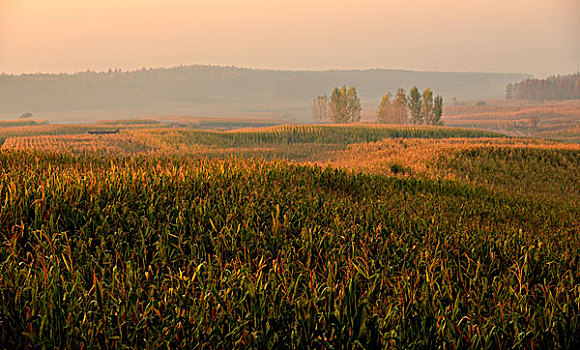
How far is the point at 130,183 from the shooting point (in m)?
8.62

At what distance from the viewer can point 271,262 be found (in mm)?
6133

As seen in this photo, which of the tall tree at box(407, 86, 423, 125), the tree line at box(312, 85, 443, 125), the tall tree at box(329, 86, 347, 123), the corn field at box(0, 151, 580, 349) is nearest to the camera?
the corn field at box(0, 151, 580, 349)

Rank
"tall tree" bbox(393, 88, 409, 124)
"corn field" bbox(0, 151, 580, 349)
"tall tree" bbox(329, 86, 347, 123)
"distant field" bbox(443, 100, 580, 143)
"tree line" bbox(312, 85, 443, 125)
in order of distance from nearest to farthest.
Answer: "corn field" bbox(0, 151, 580, 349) → "tree line" bbox(312, 85, 443, 125) → "tall tree" bbox(329, 86, 347, 123) → "distant field" bbox(443, 100, 580, 143) → "tall tree" bbox(393, 88, 409, 124)

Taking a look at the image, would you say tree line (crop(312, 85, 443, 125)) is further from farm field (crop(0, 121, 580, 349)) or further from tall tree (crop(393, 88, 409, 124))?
farm field (crop(0, 121, 580, 349))

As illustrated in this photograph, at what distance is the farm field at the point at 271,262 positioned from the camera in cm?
387

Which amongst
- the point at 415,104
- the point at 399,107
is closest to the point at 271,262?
the point at 415,104

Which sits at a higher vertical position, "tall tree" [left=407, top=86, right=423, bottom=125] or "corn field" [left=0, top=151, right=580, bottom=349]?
"tall tree" [left=407, top=86, right=423, bottom=125]

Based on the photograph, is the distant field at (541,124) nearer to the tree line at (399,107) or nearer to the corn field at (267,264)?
the tree line at (399,107)

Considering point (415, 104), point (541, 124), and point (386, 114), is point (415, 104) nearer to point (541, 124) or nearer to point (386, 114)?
point (386, 114)

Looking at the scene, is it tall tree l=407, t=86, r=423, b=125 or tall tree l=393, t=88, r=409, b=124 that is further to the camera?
tall tree l=393, t=88, r=409, b=124

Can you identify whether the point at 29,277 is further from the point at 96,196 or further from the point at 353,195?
the point at 353,195

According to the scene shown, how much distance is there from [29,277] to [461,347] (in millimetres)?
4257

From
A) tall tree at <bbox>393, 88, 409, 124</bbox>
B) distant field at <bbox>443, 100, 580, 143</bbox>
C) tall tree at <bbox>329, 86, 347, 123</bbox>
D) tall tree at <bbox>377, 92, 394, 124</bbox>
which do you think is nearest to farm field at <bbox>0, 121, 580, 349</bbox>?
tall tree at <bbox>329, 86, 347, 123</bbox>

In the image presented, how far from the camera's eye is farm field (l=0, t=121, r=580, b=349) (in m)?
3.87
